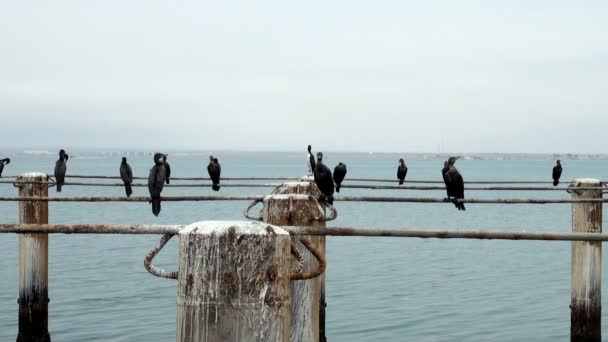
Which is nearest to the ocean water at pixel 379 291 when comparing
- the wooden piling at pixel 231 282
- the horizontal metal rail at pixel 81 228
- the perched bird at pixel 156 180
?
the perched bird at pixel 156 180

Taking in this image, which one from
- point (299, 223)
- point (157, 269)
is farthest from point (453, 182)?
point (157, 269)

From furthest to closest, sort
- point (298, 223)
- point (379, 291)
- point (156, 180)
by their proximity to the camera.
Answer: point (379, 291) < point (156, 180) < point (298, 223)

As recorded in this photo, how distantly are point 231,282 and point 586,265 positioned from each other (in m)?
8.22

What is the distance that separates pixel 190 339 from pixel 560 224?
5248 cm

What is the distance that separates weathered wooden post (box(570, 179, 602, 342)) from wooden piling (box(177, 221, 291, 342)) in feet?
25.8

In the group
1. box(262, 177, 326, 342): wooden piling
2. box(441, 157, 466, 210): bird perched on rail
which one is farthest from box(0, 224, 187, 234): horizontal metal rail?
box(441, 157, 466, 210): bird perched on rail

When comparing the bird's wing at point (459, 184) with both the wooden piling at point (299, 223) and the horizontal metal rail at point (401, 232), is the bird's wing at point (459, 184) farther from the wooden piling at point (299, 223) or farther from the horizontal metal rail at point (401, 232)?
the horizontal metal rail at point (401, 232)

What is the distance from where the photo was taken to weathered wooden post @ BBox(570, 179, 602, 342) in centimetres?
1038

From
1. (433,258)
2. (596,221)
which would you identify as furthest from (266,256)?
(433,258)

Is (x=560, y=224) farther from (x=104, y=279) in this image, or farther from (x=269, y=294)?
(x=269, y=294)

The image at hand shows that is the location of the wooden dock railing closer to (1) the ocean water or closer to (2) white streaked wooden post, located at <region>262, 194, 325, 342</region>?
(2) white streaked wooden post, located at <region>262, 194, 325, 342</region>

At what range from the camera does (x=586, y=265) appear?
1039 cm

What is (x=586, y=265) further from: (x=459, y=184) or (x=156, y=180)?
(x=156, y=180)

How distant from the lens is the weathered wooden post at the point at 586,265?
10.4 meters
